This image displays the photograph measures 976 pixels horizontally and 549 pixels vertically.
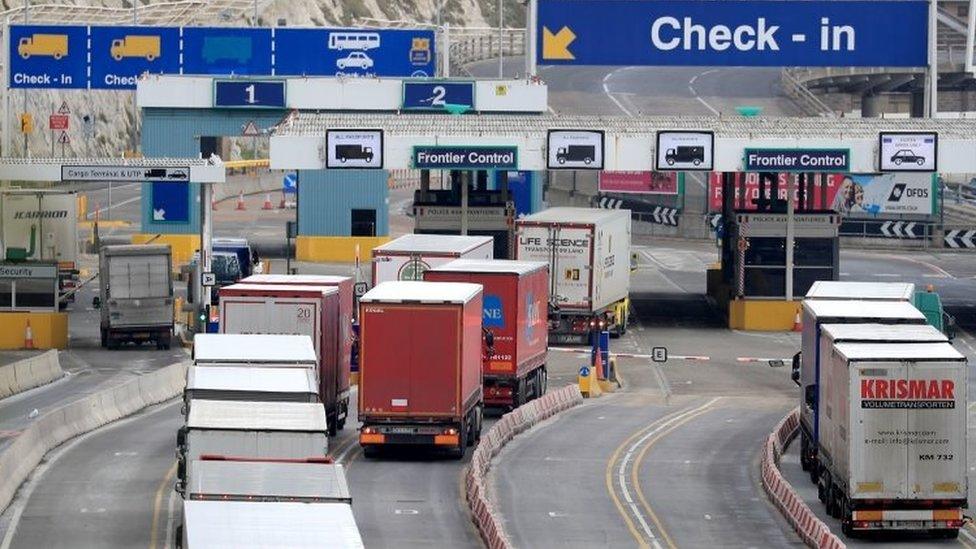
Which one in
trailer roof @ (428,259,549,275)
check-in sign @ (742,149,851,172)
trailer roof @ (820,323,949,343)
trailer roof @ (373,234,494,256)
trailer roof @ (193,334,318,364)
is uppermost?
check-in sign @ (742,149,851,172)

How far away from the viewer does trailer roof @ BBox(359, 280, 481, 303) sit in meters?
40.2

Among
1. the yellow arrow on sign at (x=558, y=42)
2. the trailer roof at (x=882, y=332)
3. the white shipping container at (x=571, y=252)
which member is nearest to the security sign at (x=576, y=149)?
the white shipping container at (x=571, y=252)

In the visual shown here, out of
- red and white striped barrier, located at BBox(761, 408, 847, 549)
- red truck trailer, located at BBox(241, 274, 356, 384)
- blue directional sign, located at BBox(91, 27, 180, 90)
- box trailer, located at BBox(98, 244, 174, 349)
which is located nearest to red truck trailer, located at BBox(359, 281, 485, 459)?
red truck trailer, located at BBox(241, 274, 356, 384)

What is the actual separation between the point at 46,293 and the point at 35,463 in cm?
2143

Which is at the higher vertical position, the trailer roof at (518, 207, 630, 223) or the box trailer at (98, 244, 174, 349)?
the trailer roof at (518, 207, 630, 223)

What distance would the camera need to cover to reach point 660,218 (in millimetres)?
102750

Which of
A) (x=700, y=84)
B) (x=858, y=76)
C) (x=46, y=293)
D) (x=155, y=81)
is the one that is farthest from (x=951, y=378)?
(x=700, y=84)

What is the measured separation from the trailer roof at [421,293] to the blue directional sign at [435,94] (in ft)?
137

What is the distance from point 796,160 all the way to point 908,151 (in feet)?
10.7

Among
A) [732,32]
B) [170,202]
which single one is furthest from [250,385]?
[170,202]

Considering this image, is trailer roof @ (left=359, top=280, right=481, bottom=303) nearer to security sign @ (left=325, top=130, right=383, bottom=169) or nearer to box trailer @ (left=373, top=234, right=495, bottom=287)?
box trailer @ (left=373, top=234, right=495, bottom=287)

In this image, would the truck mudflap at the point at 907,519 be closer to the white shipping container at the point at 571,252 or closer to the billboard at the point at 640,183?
the white shipping container at the point at 571,252

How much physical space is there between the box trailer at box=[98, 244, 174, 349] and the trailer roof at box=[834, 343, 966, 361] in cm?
2869

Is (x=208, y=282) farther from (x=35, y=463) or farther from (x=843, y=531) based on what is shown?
(x=843, y=531)
